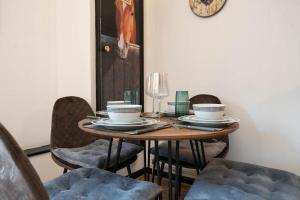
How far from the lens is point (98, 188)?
3.36 ft

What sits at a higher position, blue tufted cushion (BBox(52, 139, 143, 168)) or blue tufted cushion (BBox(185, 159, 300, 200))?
blue tufted cushion (BBox(185, 159, 300, 200))

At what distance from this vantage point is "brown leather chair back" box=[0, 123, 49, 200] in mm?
623

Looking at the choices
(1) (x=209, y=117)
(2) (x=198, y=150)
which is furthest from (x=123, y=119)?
(2) (x=198, y=150)

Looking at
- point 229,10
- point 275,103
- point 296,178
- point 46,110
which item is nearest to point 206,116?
point 296,178

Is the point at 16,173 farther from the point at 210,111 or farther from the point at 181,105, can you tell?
the point at 181,105

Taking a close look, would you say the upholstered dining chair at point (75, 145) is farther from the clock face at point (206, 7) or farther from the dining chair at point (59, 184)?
the clock face at point (206, 7)

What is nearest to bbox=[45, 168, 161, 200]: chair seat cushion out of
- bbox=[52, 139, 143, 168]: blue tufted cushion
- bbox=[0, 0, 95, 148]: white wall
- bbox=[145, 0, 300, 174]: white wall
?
bbox=[52, 139, 143, 168]: blue tufted cushion

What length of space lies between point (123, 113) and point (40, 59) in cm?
133

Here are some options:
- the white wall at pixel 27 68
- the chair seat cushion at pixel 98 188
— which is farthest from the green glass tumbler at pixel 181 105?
the white wall at pixel 27 68

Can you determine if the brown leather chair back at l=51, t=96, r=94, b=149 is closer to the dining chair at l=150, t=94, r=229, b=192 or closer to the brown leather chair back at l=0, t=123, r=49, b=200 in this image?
the dining chair at l=150, t=94, r=229, b=192

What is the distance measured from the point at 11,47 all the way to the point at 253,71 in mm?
1895

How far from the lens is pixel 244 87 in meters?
2.05

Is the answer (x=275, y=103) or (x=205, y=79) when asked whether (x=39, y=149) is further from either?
(x=275, y=103)

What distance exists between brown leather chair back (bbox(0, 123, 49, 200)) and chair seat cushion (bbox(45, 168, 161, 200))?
1.09 feet
